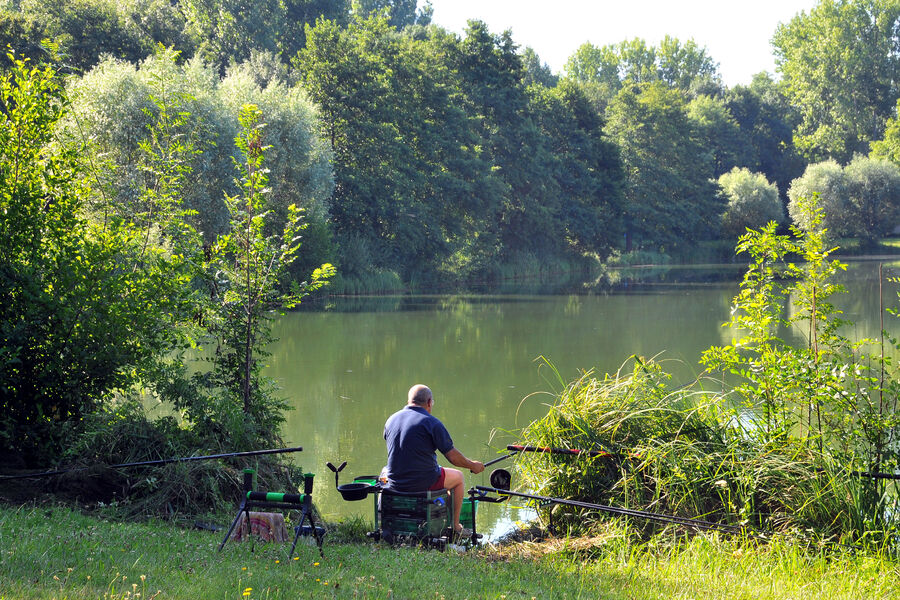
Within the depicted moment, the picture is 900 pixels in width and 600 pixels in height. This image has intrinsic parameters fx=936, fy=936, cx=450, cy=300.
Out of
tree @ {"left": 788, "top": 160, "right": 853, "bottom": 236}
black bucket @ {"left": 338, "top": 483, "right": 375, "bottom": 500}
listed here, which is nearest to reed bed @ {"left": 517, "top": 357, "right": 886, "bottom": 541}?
black bucket @ {"left": 338, "top": 483, "right": 375, "bottom": 500}

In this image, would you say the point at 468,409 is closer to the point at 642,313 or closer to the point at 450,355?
the point at 450,355

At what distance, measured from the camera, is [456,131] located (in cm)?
4450

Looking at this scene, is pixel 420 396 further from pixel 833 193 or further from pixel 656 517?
pixel 833 193

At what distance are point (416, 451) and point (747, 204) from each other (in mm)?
64429

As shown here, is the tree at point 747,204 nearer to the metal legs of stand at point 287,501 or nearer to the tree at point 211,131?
the tree at point 211,131

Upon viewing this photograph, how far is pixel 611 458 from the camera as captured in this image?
7.22 m

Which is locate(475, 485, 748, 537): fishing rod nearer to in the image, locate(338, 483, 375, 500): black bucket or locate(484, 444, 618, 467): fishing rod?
locate(484, 444, 618, 467): fishing rod

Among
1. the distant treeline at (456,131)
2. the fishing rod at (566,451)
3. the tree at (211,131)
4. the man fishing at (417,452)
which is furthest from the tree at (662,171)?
the man fishing at (417,452)

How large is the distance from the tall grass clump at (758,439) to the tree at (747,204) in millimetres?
61288

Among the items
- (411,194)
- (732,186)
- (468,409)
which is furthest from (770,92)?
(468,409)

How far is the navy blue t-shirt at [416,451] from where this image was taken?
643 cm

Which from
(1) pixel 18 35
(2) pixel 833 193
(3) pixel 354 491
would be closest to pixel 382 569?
(3) pixel 354 491

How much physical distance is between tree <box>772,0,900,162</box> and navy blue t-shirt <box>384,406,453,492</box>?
3265 inches

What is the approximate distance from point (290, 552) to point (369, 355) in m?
14.6
